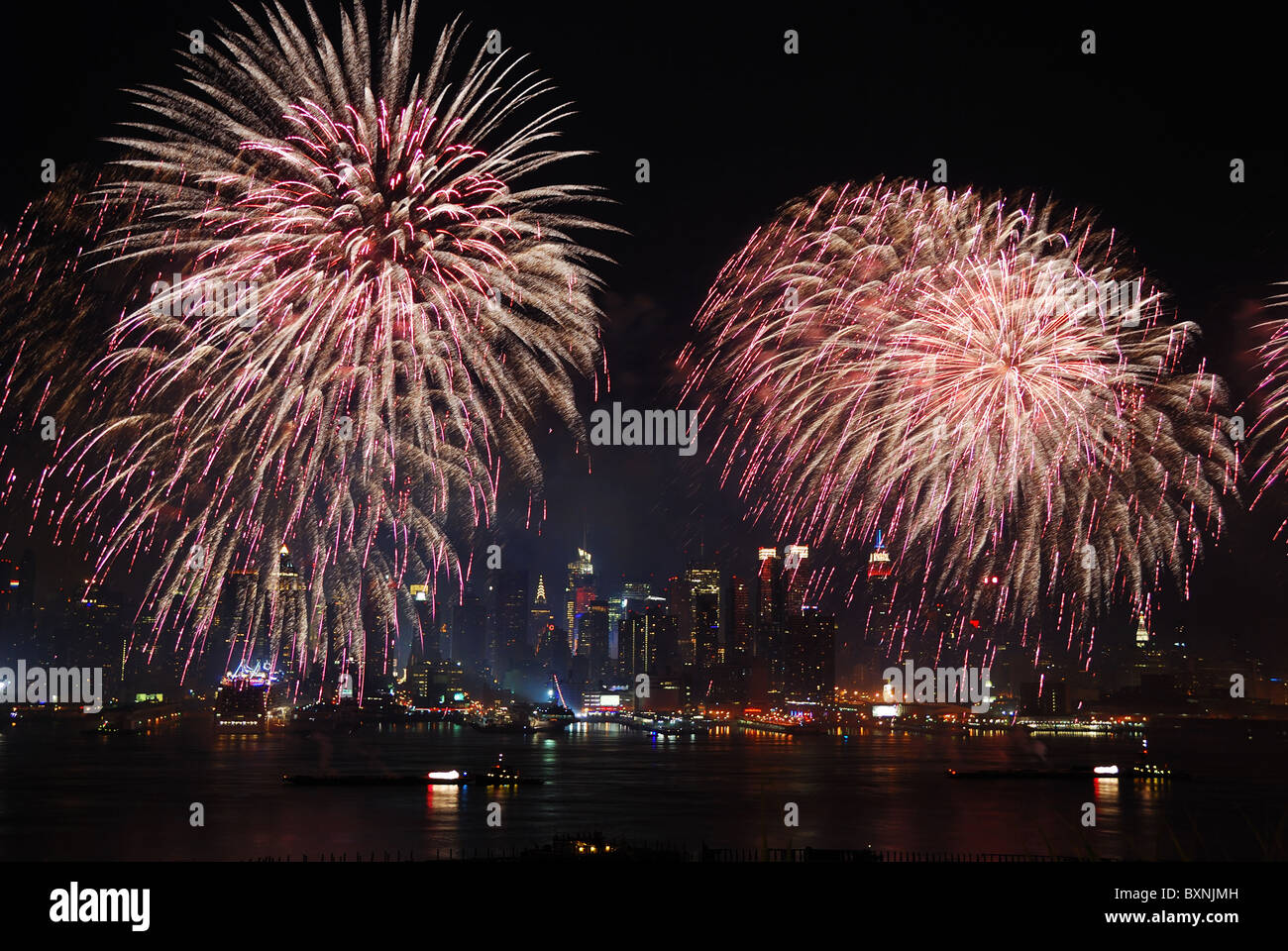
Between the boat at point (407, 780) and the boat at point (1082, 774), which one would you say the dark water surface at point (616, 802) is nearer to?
the boat at point (407, 780)

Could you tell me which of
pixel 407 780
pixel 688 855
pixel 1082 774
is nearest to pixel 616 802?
pixel 407 780

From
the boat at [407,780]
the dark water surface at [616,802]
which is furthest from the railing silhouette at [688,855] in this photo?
the boat at [407,780]

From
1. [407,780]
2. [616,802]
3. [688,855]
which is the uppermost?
[688,855]

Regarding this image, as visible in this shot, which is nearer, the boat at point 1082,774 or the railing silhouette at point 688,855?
the railing silhouette at point 688,855

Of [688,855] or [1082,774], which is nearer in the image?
[688,855]

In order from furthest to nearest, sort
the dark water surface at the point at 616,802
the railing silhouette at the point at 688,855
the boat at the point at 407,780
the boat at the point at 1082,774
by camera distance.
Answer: the boat at the point at 1082,774 → the boat at the point at 407,780 → the dark water surface at the point at 616,802 → the railing silhouette at the point at 688,855

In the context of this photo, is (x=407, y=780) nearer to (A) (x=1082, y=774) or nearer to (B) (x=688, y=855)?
(B) (x=688, y=855)

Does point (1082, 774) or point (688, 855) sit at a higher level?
point (688, 855)

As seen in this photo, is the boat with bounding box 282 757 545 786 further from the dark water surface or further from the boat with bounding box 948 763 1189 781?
the boat with bounding box 948 763 1189 781

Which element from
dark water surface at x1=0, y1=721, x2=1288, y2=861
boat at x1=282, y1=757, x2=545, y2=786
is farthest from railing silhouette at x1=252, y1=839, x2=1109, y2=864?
boat at x1=282, y1=757, x2=545, y2=786
